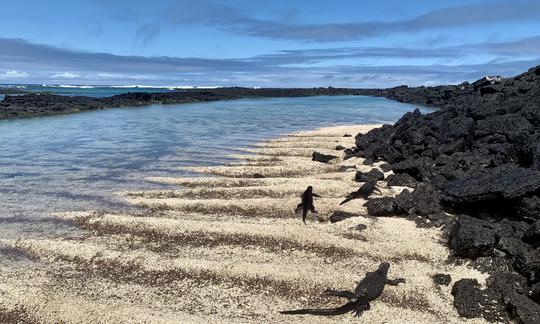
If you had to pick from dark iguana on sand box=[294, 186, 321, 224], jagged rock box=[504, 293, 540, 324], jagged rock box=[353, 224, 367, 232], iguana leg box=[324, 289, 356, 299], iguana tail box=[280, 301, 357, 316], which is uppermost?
dark iguana on sand box=[294, 186, 321, 224]

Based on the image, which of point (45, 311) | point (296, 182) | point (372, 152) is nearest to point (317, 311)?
point (45, 311)

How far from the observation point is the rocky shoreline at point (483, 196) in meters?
6.59

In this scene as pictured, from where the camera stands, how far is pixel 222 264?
7961 mm

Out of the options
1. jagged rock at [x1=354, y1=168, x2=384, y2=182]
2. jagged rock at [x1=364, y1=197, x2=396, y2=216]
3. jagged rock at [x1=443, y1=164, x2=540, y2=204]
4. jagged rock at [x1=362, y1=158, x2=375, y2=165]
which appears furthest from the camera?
jagged rock at [x1=362, y1=158, x2=375, y2=165]

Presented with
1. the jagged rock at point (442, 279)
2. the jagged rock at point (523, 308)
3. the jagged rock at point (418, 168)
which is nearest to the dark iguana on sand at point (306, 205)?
the jagged rock at point (442, 279)

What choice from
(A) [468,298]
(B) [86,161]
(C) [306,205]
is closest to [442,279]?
(A) [468,298]

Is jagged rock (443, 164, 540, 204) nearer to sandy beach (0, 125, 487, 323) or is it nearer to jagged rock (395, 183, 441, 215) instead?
jagged rock (395, 183, 441, 215)

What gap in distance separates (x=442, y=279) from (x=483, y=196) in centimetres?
300

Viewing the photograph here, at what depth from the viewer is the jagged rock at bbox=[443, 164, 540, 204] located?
8.89 m

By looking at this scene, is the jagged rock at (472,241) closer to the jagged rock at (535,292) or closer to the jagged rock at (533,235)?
the jagged rock at (533,235)

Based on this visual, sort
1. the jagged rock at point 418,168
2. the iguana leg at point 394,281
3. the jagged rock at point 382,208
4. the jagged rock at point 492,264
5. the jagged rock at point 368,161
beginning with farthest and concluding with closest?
the jagged rock at point 368,161, the jagged rock at point 418,168, the jagged rock at point 382,208, the jagged rock at point 492,264, the iguana leg at point 394,281

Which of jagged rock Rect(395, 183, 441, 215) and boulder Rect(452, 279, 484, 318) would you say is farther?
jagged rock Rect(395, 183, 441, 215)

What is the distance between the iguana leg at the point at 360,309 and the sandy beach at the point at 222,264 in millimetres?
→ 122


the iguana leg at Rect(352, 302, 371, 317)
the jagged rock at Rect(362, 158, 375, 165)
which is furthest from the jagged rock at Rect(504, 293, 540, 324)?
the jagged rock at Rect(362, 158, 375, 165)
